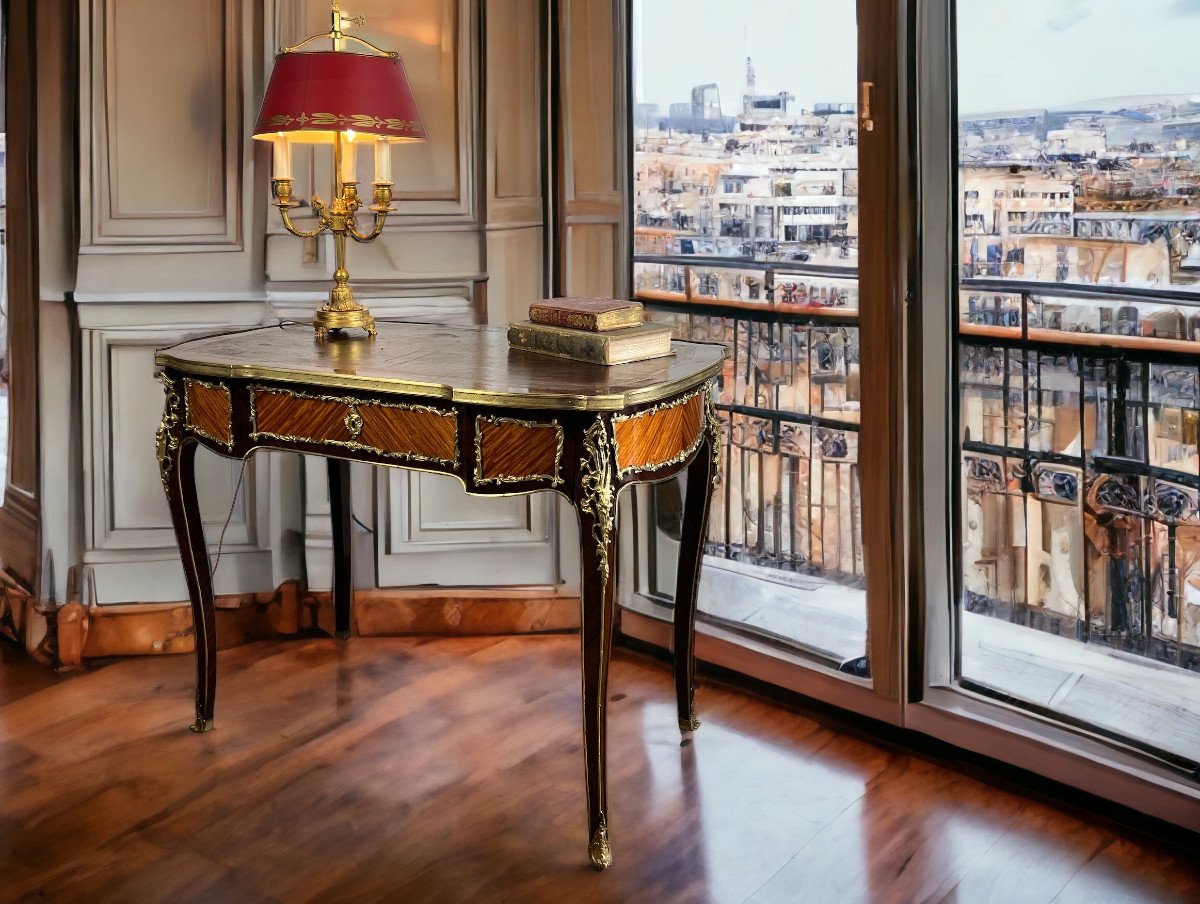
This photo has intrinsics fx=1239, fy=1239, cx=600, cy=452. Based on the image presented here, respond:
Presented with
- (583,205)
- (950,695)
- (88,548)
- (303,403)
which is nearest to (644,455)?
(303,403)

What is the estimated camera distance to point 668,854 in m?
2.14

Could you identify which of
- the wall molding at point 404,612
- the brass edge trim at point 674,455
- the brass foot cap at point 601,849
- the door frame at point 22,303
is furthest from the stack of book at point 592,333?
the door frame at point 22,303

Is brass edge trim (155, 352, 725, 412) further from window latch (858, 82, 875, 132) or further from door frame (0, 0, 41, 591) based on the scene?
door frame (0, 0, 41, 591)

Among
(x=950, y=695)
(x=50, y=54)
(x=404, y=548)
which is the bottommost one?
(x=950, y=695)

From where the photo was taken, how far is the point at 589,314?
2.23m

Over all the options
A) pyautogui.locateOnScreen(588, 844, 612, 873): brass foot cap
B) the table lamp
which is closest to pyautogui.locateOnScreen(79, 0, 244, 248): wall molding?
the table lamp

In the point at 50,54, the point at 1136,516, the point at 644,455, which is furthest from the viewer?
the point at 50,54

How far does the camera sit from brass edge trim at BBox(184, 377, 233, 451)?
92.3 inches

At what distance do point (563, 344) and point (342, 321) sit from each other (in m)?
0.59

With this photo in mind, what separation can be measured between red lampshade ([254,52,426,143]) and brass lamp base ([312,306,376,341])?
0.37 m

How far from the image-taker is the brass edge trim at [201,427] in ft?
7.69

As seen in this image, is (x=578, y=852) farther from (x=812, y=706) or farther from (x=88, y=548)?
(x=88, y=548)

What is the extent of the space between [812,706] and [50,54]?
7.67 feet

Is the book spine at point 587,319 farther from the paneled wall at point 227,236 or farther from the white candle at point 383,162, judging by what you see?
the paneled wall at point 227,236
